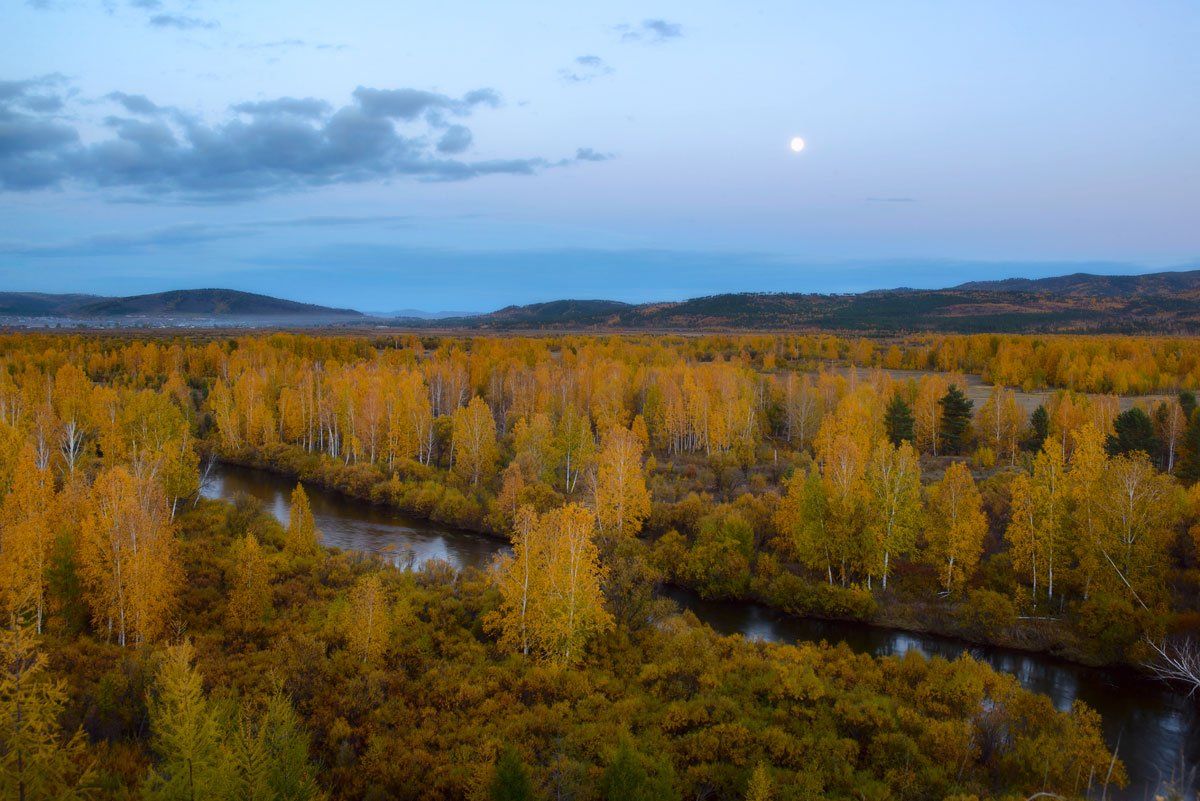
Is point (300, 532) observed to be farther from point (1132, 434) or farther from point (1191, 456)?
point (1191, 456)

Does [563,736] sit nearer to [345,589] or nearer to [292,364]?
[345,589]

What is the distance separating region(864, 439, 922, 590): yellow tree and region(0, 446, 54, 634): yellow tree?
28959mm

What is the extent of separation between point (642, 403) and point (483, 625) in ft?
144

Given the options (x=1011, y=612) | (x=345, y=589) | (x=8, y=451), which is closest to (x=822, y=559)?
(x=1011, y=612)

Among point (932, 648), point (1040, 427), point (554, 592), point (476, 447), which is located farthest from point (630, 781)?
point (1040, 427)

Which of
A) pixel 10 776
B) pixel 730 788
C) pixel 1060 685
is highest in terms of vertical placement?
pixel 10 776

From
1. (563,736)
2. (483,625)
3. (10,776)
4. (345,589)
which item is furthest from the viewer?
(345,589)

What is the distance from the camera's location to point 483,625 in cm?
2333

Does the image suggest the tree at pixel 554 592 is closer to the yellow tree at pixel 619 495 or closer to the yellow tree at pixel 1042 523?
the yellow tree at pixel 619 495

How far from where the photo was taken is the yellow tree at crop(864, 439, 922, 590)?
2961 centimetres

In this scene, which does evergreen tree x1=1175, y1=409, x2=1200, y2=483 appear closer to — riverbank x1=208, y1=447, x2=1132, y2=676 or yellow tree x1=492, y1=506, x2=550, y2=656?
riverbank x1=208, y1=447, x2=1132, y2=676

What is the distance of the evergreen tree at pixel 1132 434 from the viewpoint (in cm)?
4344

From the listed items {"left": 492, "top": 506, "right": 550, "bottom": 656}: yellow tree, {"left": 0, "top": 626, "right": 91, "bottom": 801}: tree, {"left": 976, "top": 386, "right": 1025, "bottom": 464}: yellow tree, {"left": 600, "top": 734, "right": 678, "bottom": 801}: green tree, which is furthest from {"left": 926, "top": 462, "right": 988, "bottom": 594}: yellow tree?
{"left": 0, "top": 626, "right": 91, "bottom": 801}: tree

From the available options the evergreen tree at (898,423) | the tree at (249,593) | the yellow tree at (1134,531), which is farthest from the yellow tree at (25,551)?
the evergreen tree at (898,423)
